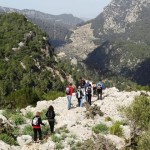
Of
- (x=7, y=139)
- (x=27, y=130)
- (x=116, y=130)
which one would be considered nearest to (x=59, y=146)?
(x=7, y=139)

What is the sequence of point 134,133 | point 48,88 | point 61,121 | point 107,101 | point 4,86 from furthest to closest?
point 48,88 < point 4,86 < point 107,101 < point 61,121 < point 134,133

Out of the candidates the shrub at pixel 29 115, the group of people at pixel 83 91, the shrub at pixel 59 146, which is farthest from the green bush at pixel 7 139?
the group of people at pixel 83 91

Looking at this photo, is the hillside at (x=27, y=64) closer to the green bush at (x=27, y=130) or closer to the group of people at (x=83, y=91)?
the group of people at (x=83, y=91)

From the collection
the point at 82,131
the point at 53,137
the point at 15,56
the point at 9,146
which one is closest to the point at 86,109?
the point at 82,131

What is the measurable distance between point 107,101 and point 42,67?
135m

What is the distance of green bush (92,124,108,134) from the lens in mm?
36656

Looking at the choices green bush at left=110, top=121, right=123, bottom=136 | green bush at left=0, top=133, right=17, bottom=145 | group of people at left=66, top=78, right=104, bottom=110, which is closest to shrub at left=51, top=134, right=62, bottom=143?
green bush at left=0, top=133, right=17, bottom=145

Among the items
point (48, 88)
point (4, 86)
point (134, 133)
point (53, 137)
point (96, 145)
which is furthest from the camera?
point (48, 88)

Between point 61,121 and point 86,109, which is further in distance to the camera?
point 86,109

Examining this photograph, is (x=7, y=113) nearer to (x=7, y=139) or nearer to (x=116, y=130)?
(x=7, y=139)

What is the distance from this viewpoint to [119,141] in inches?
1403

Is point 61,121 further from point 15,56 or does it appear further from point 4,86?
point 15,56

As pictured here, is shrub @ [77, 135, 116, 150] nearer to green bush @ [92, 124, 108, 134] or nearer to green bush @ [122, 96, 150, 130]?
green bush @ [92, 124, 108, 134]

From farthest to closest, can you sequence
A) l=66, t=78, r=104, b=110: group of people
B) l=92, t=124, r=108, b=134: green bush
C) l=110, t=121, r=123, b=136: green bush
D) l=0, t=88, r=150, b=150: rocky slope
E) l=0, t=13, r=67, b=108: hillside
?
l=0, t=13, r=67, b=108: hillside, l=66, t=78, r=104, b=110: group of people, l=110, t=121, r=123, b=136: green bush, l=92, t=124, r=108, b=134: green bush, l=0, t=88, r=150, b=150: rocky slope
